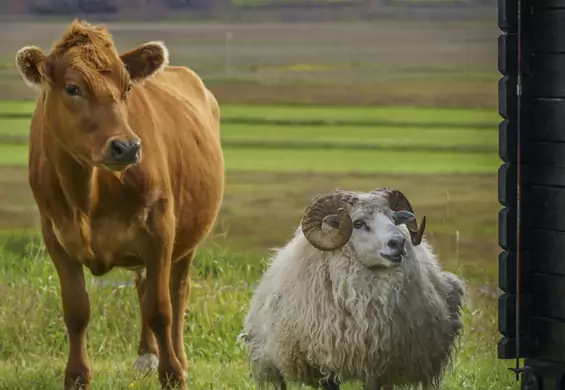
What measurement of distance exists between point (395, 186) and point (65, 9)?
1778 millimetres

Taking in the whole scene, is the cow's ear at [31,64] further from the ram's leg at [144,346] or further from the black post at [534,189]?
the black post at [534,189]

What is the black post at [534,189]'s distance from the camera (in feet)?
21.9

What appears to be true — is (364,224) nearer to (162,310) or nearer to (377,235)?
(377,235)

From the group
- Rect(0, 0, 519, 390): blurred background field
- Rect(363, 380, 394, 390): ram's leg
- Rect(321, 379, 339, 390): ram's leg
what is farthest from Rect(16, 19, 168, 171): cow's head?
Rect(363, 380, 394, 390): ram's leg

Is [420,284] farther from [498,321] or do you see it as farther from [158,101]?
[158,101]

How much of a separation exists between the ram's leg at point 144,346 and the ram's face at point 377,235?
3.65 feet

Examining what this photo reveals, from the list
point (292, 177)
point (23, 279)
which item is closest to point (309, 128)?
point (292, 177)

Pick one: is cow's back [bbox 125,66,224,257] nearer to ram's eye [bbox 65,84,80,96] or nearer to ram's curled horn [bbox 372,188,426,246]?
ram's eye [bbox 65,84,80,96]

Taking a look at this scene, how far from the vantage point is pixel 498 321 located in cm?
687

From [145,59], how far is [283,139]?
2.90 feet

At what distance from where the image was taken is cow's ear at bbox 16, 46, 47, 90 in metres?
6.02

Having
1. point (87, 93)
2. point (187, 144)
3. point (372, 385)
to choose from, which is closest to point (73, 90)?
point (87, 93)

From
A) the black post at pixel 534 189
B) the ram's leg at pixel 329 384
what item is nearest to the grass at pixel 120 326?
the black post at pixel 534 189

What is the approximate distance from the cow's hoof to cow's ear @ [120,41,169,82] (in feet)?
4.42
